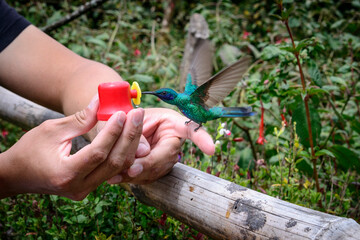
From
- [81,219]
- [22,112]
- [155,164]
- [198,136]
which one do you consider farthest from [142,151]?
[22,112]

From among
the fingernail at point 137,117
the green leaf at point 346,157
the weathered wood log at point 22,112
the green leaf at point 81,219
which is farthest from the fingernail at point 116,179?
the green leaf at point 346,157

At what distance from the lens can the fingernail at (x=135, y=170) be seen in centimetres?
83

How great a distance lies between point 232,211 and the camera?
79 centimetres

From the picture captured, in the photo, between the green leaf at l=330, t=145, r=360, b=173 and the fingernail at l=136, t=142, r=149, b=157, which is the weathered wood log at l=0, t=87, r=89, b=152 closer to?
the fingernail at l=136, t=142, r=149, b=157

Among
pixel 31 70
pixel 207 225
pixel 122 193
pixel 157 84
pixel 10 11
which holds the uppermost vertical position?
→ pixel 10 11

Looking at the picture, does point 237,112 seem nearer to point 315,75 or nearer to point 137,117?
point 137,117

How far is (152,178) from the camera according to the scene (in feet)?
3.05

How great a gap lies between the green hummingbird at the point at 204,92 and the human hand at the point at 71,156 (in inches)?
7.2

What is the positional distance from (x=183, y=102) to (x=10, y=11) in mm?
1024

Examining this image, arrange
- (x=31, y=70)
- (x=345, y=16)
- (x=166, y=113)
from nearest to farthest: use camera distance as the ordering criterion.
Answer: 1. (x=166, y=113)
2. (x=31, y=70)
3. (x=345, y=16)

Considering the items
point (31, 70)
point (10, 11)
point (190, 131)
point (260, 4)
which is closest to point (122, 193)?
point (190, 131)

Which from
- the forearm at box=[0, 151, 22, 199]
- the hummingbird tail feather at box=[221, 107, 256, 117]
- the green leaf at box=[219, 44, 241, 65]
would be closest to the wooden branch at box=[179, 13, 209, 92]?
the green leaf at box=[219, 44, 241, 65]

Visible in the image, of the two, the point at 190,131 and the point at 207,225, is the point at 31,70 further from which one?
the point at 207,225

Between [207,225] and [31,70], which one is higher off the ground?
[31,70]
